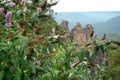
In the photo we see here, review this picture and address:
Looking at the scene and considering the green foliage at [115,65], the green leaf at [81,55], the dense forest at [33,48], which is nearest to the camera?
the dense forest at [33,48]

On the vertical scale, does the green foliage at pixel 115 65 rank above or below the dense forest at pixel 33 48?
below

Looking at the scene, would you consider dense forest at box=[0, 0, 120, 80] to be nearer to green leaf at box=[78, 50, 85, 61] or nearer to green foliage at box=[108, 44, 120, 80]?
green leaf at box=[78, 50, 85, 61]

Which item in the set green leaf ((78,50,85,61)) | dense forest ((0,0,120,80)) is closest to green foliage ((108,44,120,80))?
dense forest ((0,0,120,80))

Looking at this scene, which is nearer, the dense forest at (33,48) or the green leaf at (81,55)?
the dense forest at (33,48)

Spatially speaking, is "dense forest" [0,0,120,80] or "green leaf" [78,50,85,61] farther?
"green leaf" [78,50,85,61]

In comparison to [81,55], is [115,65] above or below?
below

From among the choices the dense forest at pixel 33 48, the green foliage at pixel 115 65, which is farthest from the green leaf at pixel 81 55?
the green foliage at pixel 115 65

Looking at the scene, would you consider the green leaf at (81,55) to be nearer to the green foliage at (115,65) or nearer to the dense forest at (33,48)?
the dense forest at (33,48)

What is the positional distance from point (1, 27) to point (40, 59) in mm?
554

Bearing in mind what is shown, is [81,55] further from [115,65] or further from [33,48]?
[115,65]

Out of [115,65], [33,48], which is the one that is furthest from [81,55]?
[115,65]

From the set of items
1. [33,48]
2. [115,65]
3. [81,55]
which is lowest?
[115,65]

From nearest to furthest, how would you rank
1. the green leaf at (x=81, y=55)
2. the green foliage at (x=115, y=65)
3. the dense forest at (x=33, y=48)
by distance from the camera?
1. the dense forest at (x=33, y=48)
2. the green leaf at (x=81, y=55)
3. the green foliage at (x=115, y=65)

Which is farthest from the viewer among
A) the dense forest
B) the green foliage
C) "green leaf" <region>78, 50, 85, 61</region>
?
the green foliage
